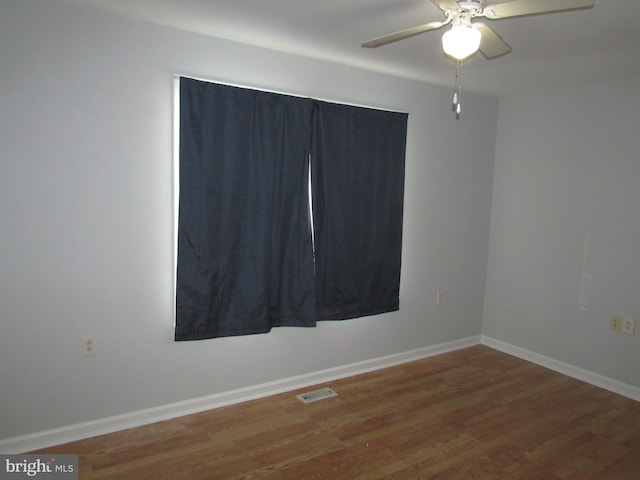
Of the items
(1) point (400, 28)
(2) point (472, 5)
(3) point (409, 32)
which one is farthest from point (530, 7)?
(1) point (400, 28)

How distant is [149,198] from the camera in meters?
2.60

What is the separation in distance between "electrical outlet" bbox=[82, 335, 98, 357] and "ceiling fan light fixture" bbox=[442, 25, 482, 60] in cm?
240

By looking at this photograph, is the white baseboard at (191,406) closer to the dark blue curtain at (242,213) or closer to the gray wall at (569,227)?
the dark blue curtain at (242,213)

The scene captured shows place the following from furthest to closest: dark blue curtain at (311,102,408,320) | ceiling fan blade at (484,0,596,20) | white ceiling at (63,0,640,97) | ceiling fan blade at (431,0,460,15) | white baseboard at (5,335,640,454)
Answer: dark blue curtain at (311,102,408,320) → white baseboard at (5,335,640,454) → white ceiling at (63,0,640,97) → ceiling fan blade at (431,0,460,15) → ceiling fan blade at (484,0,596,20)

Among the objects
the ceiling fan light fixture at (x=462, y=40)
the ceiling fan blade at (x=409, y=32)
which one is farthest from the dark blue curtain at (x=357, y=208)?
the ceiling fan light fixture at (x=462, y=40)

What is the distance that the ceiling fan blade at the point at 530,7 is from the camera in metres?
1.54

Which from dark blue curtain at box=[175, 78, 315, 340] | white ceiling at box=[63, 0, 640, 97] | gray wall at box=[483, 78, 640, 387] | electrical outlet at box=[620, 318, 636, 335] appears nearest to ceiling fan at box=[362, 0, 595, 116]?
white ceiling at box=[63, 0, 640, 97]

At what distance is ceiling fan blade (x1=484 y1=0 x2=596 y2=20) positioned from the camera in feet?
5.04

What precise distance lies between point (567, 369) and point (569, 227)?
1197mm

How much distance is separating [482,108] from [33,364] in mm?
4009

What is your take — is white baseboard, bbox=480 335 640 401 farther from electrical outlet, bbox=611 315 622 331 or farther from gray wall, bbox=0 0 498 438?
gray wall, bbox=0 0 498 438

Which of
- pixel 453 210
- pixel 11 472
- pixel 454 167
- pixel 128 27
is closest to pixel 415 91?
pixel 454 167

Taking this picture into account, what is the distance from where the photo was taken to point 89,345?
8.14ft

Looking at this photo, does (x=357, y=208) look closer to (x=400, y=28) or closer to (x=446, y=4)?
(x=400, y=28)
